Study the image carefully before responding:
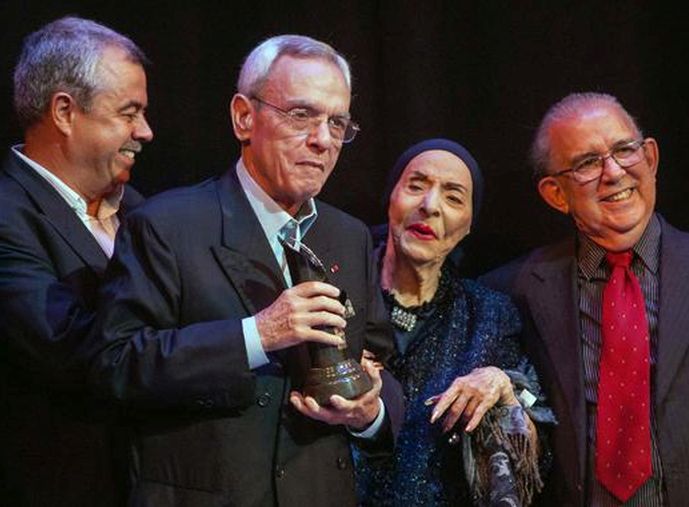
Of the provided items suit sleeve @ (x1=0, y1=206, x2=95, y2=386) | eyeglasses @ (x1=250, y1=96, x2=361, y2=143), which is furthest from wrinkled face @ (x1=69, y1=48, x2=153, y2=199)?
eyeglasses @ (x1=250, y1=96, x2=361, y2=143)

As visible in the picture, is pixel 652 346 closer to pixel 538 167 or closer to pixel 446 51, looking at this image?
pixel 538 167

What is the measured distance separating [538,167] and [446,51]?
54 centimetres

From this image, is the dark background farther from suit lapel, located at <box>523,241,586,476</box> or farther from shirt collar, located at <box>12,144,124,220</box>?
shirt collar, located at <box>12,144,124,220</box>

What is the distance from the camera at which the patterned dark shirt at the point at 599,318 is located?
2873 millimetres

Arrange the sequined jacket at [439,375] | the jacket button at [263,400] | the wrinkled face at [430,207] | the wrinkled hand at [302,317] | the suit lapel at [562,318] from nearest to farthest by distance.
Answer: the wrinkled hand at [302,317] → the jacket button at [263,400] → the sequined jacket at [439,375] → the suit lapel at [562,318] → the wrinkled face at [430,207]

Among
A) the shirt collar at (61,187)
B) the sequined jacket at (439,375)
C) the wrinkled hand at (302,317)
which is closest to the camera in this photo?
the wrinkled hand at (302,317)

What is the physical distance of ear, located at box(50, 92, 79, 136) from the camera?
8.70 ft

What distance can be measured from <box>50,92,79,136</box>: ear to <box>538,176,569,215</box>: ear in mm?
1570

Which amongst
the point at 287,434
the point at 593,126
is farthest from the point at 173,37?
the point at 287,434

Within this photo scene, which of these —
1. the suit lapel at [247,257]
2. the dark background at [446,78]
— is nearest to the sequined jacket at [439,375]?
the dark background at [446,78]

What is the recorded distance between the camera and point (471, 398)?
2717mm

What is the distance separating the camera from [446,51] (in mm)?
3518

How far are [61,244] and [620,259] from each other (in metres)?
1.71

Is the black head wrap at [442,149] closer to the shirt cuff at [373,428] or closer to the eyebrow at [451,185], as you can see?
the eyebrow at [451,185]
